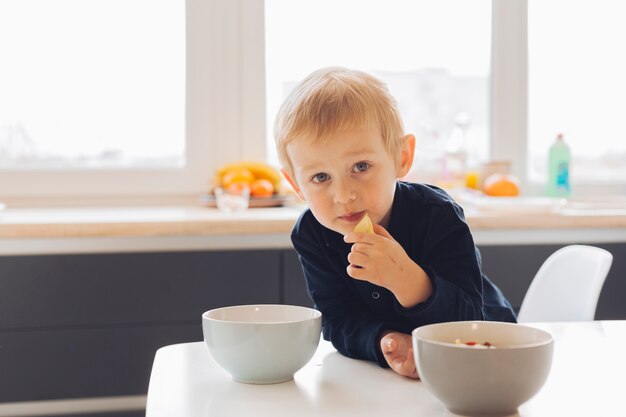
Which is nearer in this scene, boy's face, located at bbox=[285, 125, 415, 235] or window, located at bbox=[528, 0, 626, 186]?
boy's face, located at bbox=[285, 125, 415, 235]

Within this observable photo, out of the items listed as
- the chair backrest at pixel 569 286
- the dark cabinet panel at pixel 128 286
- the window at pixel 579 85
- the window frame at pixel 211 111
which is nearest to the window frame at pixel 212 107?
the window frame at pixel 211 111

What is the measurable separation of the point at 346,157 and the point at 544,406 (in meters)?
0.42

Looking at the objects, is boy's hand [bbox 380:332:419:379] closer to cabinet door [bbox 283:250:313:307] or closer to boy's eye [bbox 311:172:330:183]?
boy's eye [bbox 311:172:330:183]

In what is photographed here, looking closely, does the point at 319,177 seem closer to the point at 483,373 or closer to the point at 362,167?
the point at 362,167

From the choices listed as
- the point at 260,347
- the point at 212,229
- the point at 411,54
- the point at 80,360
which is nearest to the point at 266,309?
the point at 260,347

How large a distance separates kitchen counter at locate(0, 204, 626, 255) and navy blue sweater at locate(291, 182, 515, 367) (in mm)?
802

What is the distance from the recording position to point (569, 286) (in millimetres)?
1433

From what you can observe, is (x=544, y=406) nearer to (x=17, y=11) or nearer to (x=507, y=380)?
(x=507, y=380)

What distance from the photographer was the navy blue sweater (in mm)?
1054

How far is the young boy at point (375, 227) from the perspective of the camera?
1.01 m

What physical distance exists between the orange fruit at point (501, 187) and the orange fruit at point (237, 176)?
2.43 feet

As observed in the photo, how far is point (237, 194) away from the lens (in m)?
2.48

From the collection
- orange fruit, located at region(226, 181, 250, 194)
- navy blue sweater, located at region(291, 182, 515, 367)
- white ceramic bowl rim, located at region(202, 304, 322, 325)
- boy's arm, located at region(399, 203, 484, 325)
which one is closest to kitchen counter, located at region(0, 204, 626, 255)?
orange fruit, located at region(226, 181, 250, 194)

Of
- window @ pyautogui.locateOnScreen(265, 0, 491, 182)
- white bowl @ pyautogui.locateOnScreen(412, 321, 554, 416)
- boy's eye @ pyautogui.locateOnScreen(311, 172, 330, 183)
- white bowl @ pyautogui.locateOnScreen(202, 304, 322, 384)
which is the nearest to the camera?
white bowl @ pyautogui.locateOnScreen(412, 321, 554, 416)
